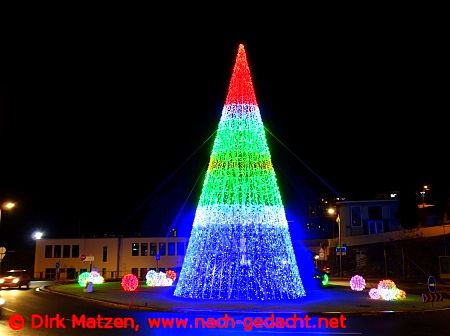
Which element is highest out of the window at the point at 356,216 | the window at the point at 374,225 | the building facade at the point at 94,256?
the window at the point at 356,216

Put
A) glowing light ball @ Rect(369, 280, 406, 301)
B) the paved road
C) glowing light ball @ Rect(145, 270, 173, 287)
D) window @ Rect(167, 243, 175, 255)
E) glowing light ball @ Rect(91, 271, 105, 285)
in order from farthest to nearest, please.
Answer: window @ Rect(167, 243, 175, 255)
glowing light ball @ Rect(91, 271, 105, 285)
glowing light ball @ Rect(145, 270, 173, 287)
glowing light ball @ Rect(369, 280, 406, 301)
the paved road

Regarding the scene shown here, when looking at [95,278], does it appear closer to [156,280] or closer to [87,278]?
[87,278]

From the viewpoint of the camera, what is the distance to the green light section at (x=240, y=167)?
2144 centimetres

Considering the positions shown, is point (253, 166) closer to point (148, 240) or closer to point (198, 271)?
point (198, 271)

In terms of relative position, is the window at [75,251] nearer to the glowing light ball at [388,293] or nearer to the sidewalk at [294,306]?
the sidewalk at [294,306]

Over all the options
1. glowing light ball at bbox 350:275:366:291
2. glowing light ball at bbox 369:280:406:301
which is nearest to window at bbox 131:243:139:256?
glowing light ball at bbox 350:275:366:291

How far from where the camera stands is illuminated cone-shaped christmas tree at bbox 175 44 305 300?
2095 centimetres

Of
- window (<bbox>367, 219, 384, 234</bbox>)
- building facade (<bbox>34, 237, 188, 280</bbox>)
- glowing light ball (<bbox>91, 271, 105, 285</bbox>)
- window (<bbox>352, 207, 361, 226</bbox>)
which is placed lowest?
glowing light ball (<bbox>91, 271, 105, 285</bbox>)

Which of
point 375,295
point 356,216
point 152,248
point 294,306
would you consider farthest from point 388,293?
point 152,248

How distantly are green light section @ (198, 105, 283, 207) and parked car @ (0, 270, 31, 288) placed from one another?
18072 mm

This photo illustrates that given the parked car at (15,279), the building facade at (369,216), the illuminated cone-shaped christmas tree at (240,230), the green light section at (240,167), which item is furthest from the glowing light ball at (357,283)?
the building facade at (369,216)

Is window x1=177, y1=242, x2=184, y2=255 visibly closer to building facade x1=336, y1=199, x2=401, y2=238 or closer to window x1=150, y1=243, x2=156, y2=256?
window x1=150, y1=243, x2=156, y2=256

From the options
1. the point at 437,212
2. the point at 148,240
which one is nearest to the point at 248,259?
the point at 148,240

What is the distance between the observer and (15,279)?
33312 mm
